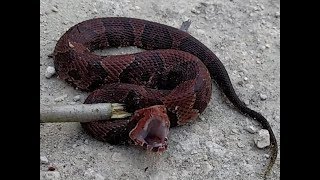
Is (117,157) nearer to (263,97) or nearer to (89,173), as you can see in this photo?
(89,173)

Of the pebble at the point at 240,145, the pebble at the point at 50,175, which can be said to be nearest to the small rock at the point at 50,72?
the pebble at the point at 50,175

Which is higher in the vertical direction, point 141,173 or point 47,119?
point 47,119

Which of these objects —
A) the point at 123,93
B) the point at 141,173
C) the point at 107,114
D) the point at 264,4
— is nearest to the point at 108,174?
the point at 141,173

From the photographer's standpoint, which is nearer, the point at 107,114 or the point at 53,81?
the point at 107,114

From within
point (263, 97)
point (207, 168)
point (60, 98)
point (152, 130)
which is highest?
point (152, 130)

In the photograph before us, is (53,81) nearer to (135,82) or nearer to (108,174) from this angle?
(135,82)

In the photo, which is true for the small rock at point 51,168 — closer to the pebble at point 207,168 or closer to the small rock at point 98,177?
the small rock at point 98,177

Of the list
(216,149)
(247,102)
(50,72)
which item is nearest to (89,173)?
(216,149)
